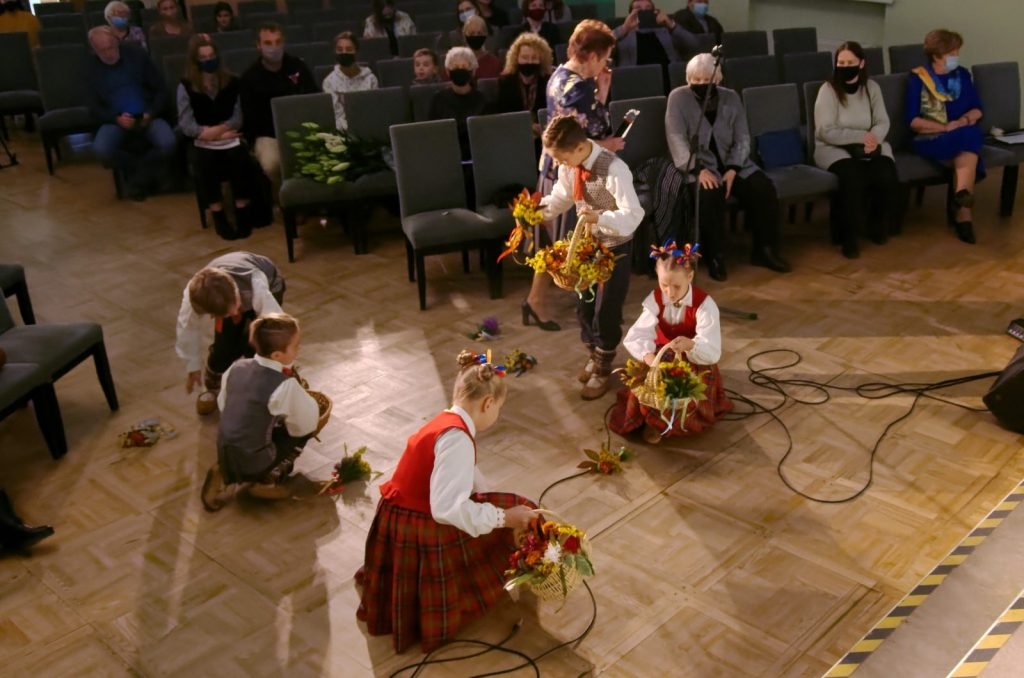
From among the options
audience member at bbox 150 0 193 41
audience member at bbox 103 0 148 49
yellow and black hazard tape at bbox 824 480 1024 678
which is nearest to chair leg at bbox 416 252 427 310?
yellow and black hazard tape at bbox 824 480 1024 678

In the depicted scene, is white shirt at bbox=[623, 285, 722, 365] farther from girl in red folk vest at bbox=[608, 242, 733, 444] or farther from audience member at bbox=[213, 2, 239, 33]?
audience member at bbox=[213, 2, 239, 33]

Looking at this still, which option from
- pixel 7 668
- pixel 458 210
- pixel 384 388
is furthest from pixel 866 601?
pixel 458 210

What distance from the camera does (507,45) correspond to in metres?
9.79

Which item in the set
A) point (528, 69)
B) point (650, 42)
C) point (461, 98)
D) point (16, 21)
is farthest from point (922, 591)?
point (16, 21)

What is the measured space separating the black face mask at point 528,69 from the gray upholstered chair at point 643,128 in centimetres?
70

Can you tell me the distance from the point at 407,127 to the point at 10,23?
6365 millimetres

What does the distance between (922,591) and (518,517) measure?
1552mm

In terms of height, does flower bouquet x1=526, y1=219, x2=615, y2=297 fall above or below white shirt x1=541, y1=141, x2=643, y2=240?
below

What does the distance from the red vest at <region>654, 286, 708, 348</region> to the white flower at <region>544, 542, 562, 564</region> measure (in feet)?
5.28

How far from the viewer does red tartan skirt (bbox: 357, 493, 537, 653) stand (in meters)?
3.61

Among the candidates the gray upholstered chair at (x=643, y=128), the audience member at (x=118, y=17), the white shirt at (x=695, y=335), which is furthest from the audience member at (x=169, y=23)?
the white shirt at (x=695, y=335)

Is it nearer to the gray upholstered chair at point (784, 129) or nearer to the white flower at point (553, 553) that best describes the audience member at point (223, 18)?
the gray upholstered chair at point (784, 129)

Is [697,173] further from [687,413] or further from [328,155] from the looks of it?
[328,155]

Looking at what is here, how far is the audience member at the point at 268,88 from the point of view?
306 inches
